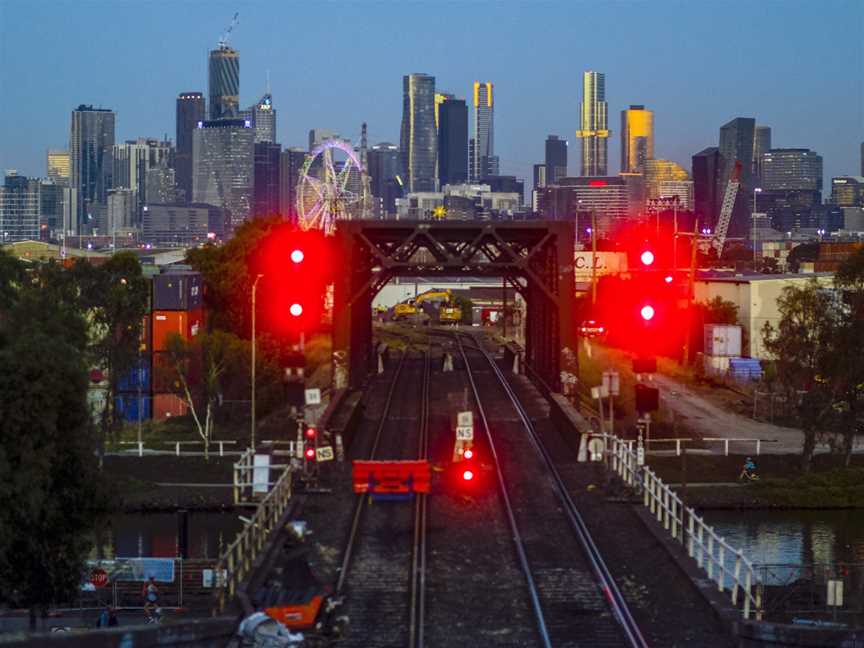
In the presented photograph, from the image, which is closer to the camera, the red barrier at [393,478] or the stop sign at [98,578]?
the stop sign at [98,578]

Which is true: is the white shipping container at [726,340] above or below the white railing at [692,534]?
above

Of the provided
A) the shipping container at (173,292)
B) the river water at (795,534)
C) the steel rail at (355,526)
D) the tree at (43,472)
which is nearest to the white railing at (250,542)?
the steel rail at (355,526)

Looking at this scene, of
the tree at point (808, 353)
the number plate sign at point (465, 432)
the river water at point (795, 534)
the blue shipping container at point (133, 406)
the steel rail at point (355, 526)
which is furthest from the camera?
the blue shipping container at point (133, 406)

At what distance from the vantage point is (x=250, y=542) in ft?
81.8

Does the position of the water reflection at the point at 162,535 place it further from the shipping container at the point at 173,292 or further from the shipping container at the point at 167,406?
the shipping container at the point at 173,292

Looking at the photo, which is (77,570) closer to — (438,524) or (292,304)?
(292,304)

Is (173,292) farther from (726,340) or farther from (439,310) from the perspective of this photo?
(439,310)

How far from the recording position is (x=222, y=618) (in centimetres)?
2084

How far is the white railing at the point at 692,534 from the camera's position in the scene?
71.3 ft

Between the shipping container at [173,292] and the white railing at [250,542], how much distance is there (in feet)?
99.7

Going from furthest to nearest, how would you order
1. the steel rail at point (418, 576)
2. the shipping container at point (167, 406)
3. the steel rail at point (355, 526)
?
the shipping container at point (167, 406) < the steel rail at point (355, 526) < the steel rail at point (418, 576)

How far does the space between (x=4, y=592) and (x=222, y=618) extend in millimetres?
3081

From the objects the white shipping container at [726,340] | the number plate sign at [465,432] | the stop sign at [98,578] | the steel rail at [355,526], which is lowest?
the stop sign at [98,578]

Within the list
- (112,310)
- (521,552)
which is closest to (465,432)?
(521,552)
